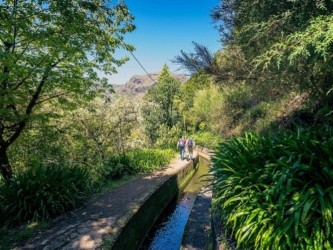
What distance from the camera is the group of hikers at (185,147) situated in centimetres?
1758

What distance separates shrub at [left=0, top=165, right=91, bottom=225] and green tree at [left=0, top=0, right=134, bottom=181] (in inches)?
30.2

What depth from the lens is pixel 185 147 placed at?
18.5m

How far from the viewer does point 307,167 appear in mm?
3697

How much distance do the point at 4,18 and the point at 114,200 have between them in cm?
544

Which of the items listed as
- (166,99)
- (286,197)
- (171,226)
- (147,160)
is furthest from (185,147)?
(166,99)

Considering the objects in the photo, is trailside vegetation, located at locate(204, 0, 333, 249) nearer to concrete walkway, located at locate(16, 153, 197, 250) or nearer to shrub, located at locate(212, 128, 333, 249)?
shrub, located at locate(212, 128, 333, 249)

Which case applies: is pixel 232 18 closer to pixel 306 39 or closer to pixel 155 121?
A: pixel 306 39

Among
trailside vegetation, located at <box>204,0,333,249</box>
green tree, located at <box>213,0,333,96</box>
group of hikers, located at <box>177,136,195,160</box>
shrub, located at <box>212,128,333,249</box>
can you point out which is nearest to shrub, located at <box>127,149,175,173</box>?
group of hikers, located at <box>177,136,195,160</box>

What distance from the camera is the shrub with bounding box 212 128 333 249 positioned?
10.6 feet

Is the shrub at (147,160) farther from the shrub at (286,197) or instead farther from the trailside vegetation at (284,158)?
the shrub at (286,197)

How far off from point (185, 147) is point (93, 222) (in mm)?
12321

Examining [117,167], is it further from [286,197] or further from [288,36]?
[286,197]

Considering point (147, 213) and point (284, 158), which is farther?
point (147, 213)

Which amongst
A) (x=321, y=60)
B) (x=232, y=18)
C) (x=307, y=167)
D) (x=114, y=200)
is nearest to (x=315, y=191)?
(x=307, y=167)
